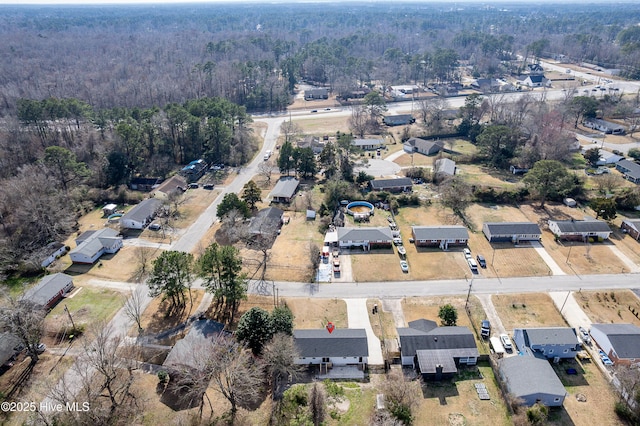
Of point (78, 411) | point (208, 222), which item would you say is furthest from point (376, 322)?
point (208, 222)

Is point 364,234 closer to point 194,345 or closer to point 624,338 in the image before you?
point 194,345

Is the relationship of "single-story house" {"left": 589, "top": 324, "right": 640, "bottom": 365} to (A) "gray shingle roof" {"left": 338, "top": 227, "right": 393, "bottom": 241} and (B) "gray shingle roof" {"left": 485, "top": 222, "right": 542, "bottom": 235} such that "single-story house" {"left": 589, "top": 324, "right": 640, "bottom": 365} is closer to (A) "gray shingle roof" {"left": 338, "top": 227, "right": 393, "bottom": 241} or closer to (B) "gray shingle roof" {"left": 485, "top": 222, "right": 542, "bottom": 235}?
(B) "gray shingle roof" {"left": 485, "top": 222, "right": 542, "bottom": 235}

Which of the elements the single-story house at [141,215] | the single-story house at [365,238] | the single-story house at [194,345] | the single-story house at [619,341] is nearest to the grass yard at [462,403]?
the single-story house at [619,341]

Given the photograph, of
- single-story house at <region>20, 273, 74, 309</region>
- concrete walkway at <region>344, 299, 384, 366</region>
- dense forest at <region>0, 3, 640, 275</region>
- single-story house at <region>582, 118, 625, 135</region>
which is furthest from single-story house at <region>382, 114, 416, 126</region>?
single-story house at <region>20, 273, 74, 309</region>

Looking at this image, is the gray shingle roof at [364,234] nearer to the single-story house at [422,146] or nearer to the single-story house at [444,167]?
the single-story house at [444,167]

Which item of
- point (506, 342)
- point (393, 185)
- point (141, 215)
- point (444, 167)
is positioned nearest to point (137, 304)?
point (141, 215)

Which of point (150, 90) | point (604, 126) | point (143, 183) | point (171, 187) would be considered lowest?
point (143, 183)

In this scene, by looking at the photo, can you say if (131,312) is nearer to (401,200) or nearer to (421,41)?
(401,200)
